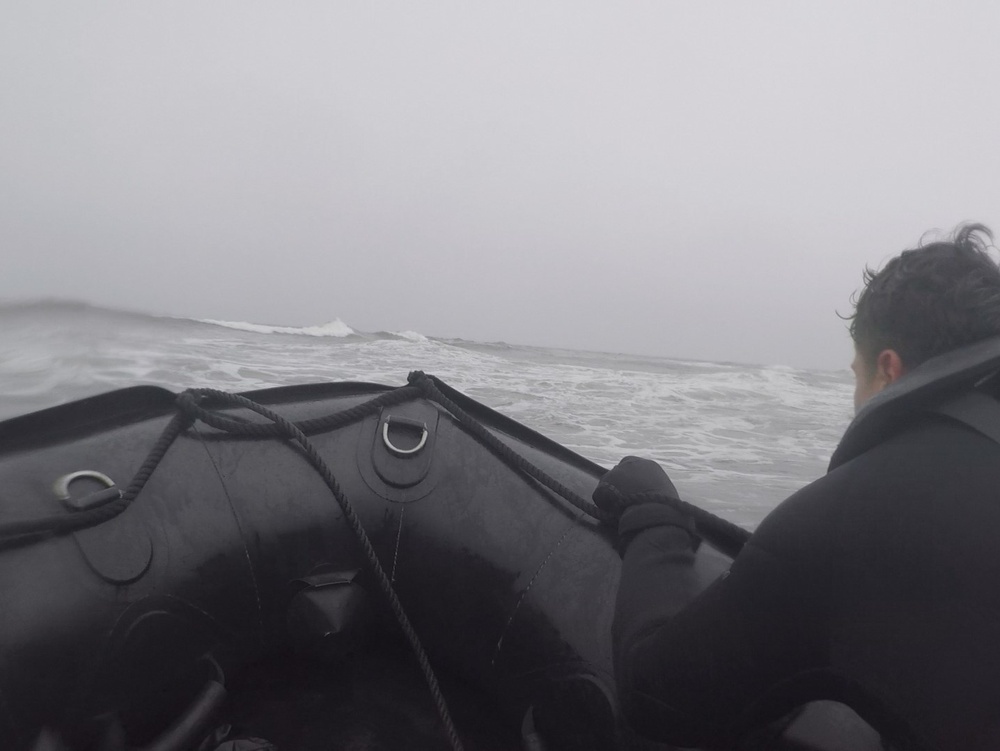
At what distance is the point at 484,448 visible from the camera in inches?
75.3

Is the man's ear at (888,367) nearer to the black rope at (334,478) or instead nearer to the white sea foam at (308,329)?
the black rope at (334,478)

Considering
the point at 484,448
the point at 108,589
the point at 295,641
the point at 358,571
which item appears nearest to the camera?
the point at 108,589

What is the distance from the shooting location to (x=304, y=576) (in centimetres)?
169

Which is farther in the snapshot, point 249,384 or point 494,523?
point 249,384

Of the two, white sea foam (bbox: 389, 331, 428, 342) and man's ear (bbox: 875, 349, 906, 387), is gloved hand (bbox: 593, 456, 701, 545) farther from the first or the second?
white sea foam (bbox: 389, 331, 428, 342)

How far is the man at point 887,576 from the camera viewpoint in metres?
0.82

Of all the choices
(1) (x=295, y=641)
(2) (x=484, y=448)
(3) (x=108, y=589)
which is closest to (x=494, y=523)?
(2) (x=484, y=448)

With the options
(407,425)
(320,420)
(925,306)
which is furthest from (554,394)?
(925,306)

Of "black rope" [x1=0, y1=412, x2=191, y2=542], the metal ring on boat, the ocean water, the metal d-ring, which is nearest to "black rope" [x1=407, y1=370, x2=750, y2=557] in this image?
the metal d-ring

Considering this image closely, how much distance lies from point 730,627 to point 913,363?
511 millimetres

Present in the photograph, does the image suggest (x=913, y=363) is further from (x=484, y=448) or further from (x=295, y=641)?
(x=295, y=641)

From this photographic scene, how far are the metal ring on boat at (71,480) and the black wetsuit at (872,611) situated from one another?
1164mm

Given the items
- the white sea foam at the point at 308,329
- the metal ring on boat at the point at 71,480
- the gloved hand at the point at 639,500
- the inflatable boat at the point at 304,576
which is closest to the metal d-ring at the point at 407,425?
the inflatable boat at the point at 304,576

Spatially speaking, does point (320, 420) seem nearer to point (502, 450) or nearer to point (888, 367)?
point (502, 450)
